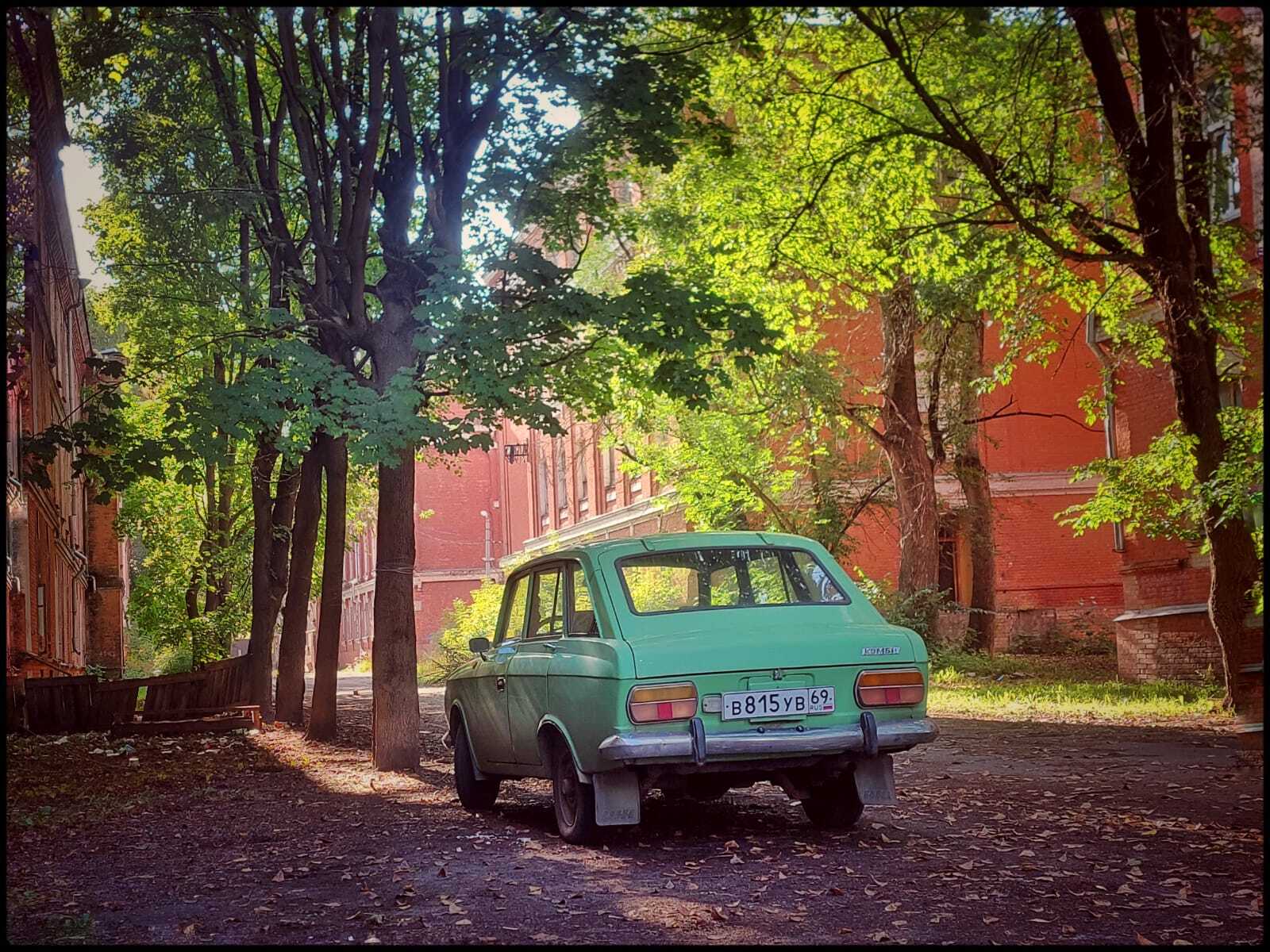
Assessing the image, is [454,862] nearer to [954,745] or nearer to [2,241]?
[2,241]

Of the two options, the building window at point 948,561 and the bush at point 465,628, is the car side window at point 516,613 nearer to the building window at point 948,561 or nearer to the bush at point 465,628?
the bush at point 465,628

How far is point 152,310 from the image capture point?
76.1 ft

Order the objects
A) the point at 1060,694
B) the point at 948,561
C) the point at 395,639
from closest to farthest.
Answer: the point at 395,639 → the point at 1060,694 → the point at 948,561

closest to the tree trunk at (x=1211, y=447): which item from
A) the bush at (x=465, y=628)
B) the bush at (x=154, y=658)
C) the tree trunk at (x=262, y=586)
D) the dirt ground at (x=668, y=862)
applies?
the dirt ground at (x=668, y=862)

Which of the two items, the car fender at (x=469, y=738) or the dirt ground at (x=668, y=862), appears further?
the car fender at (x=469, y=738)

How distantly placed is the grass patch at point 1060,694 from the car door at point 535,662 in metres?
9.96

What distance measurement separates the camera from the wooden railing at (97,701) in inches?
853

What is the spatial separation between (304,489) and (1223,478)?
12806 millimetres

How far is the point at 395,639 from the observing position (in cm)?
1491

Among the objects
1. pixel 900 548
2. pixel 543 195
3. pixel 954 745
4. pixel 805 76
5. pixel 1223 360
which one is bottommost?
pixel 954 745

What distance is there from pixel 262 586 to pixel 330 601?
5.54 m

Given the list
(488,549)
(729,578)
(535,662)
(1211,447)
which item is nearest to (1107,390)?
(1211,447)

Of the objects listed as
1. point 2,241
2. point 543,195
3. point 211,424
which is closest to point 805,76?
point 543,195

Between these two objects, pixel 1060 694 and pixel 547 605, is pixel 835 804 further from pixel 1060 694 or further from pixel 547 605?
pixel 1060 694
